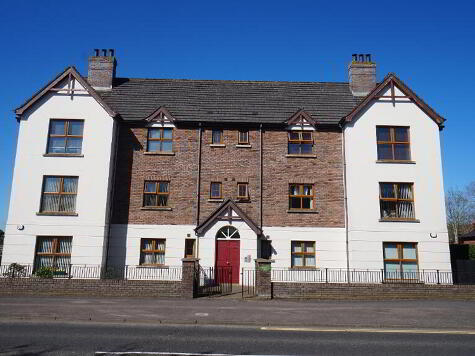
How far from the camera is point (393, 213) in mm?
20984

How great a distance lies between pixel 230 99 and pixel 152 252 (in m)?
10.8

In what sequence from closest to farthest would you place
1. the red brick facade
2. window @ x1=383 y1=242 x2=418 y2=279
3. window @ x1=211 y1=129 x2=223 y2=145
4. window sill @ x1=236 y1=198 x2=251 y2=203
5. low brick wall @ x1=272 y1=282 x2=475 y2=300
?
low brick wall @ x1=272 y1=282 x2=475 y2=300, window @ x1=383 y1=242 x2=418 y2=279, the red brick facade, window sill @ x1=236 y1=198 x2=251 y2=203, window @ x1=211 y1=129 x2=223 y2=145

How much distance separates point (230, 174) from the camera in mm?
22047

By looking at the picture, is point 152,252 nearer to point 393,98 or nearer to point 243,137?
point 243,137

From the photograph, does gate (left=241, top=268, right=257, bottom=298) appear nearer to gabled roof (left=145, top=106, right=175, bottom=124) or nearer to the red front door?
the red front door

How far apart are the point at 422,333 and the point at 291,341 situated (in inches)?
153

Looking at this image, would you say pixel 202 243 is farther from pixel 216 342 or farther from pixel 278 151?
pixel 216 342

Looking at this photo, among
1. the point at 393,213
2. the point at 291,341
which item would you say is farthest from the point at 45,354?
the point at 393,213

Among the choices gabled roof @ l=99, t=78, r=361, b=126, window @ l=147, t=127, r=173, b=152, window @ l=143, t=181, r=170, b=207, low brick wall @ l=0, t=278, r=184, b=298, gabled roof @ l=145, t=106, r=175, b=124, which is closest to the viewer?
low brick wall @ l=0, t=278, r=184, b=298

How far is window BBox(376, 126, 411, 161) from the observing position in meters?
21.6

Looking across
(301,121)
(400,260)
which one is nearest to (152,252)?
(301,121)

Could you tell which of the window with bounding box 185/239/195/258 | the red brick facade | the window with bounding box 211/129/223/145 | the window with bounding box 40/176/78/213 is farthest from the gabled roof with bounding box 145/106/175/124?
the window with bounding box 185/239/195/258

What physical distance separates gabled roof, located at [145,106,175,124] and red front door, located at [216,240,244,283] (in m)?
7.87

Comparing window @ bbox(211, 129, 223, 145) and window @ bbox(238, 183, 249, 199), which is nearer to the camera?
window @ bbox(238, 183, 249, 199)
